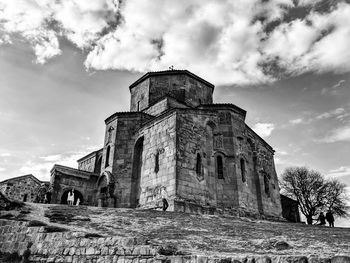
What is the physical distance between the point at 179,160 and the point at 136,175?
14.3ft

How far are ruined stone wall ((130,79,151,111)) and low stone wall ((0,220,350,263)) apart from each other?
1431 centimetres

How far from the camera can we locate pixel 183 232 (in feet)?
29.4

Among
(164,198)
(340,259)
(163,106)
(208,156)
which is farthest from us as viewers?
(163,106)

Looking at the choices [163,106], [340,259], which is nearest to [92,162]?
[163,106]

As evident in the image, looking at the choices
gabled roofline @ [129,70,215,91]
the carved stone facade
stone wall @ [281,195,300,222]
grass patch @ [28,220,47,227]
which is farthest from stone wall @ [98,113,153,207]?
stone wall @ [281,195,300,222]

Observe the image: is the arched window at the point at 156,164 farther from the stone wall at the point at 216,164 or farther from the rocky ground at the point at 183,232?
the rocky ground at the point at 183,232

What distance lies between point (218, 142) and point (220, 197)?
335 centimetres

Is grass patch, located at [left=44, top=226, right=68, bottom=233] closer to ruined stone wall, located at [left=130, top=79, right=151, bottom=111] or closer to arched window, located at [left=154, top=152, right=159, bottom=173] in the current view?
arched window, located at [left=154, top=152, right=159, bottom=173]

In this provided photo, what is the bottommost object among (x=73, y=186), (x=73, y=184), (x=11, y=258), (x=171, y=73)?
(x=11, y=258)

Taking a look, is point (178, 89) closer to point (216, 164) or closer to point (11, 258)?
point (216, 164)

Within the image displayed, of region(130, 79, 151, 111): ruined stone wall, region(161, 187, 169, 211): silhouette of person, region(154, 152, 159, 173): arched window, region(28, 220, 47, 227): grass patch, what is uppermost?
region(130, 79, 151, 111): ruined stone wall

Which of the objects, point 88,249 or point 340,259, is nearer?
point 340,259

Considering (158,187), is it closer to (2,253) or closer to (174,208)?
(174,208)

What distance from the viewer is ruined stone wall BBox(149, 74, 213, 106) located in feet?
69.9
